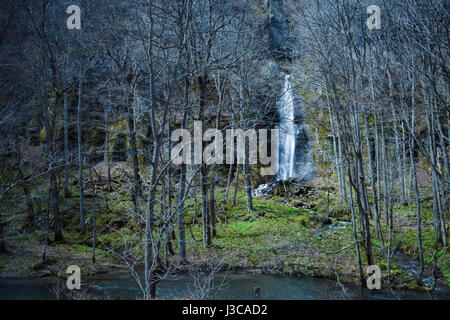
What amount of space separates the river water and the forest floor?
1.42 feet

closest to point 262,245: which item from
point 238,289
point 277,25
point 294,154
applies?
point 238,289

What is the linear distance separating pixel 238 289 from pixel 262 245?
11.7ft

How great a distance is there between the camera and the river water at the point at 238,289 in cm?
795

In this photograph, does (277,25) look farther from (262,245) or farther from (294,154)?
(262,245)

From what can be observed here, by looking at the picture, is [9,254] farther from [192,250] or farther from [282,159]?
[282,159]

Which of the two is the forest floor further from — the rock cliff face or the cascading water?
the rock cliff face

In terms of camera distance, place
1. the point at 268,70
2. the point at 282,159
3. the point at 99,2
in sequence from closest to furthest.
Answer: the point at 99,2, the point at 268,70, the point at 282,159

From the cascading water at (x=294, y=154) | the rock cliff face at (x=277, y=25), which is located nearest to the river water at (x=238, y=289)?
the cascading water at (x=294, y=154)

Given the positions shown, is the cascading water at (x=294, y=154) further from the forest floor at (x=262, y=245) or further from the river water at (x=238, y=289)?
the river water at (x=238, y=289)

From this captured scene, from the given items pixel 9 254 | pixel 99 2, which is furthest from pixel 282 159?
pixel 9 254

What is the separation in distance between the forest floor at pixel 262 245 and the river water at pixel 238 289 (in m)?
0.43

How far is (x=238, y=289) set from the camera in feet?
28.2

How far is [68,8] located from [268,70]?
1185cm
